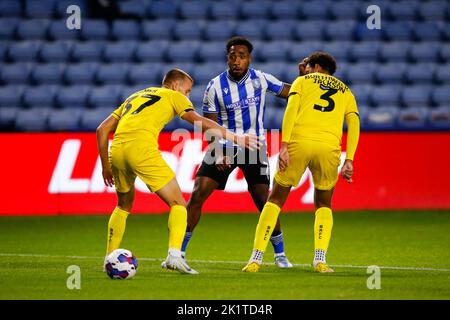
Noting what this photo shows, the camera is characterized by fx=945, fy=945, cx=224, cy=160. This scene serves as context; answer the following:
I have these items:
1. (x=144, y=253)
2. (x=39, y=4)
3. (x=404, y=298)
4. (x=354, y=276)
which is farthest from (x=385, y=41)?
(x=404, y=298)

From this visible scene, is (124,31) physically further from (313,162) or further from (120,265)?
(120,265)

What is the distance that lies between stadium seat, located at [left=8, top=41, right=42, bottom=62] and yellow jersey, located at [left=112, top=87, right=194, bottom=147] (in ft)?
32.3

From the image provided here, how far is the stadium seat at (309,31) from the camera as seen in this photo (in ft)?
58.0

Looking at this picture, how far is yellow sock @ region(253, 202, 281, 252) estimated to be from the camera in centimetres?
782

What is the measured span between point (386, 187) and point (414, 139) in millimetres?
823

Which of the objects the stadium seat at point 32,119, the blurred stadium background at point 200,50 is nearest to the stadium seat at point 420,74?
the blurred stadium background at point 200,50

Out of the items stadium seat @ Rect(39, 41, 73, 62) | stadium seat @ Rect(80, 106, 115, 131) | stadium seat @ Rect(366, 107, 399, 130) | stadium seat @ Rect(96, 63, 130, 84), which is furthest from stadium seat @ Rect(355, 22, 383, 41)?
stadium seat @ Rect(39, 41, 73, 62)

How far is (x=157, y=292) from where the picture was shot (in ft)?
21.6

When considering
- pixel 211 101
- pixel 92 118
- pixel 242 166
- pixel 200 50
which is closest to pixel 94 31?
pixel 200 50

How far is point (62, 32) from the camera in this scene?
57.5ft

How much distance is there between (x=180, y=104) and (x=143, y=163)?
0.58 m

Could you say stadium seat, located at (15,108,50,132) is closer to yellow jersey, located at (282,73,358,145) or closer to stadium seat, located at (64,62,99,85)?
stadium seat, located at (64,62,99,85)

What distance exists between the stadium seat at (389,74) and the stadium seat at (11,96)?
6.32m

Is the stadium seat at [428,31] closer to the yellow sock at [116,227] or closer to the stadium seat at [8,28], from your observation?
the stadium seat at [8,28]
